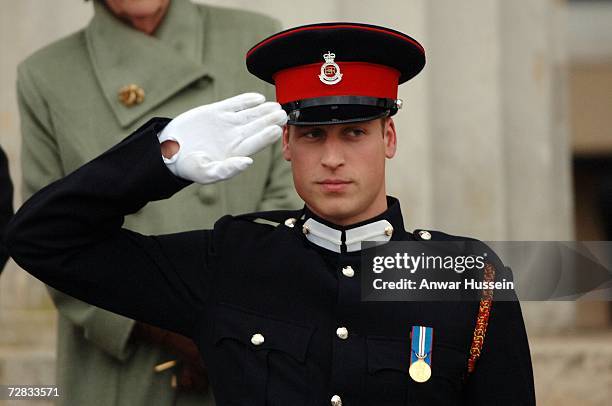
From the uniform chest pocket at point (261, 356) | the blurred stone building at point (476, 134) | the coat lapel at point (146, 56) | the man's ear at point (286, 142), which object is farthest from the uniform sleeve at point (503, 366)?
the blurred stone building at point (476, 134)

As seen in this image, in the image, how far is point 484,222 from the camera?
604cm

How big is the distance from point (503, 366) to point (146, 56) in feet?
4.77

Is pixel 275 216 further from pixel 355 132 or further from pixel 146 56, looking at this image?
pixel 146 56

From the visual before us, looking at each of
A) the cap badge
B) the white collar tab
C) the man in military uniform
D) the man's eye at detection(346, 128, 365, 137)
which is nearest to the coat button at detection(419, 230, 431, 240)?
the man in military uniform

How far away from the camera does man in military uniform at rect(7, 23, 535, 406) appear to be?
238 cm

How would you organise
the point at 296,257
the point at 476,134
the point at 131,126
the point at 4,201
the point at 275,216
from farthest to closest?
the point at 476,134 < the point at 4,201 < the point at 131,126 < the point at 275,216 < the point at 296,257

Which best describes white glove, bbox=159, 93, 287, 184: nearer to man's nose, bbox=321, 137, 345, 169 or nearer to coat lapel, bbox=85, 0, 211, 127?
man's nose, bbox=321, 137, 345, 169

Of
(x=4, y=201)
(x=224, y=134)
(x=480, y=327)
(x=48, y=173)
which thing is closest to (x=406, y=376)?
(x=480, y=327)

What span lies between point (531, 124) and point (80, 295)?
4.30m

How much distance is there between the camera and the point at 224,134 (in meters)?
2.33

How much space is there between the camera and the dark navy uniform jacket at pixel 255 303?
2395 millimetres

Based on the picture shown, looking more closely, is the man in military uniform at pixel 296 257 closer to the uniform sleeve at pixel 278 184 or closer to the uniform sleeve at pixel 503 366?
the uniform sleeve at pixel 503 366

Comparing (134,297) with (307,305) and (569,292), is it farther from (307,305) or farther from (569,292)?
(569,292)

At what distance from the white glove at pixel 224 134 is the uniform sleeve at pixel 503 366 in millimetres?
668
